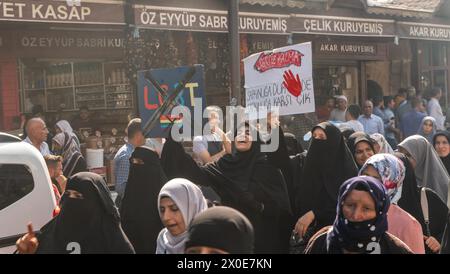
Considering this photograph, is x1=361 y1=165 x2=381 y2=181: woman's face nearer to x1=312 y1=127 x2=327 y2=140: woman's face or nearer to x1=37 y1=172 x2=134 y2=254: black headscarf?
x1=312 y1=127 x2=327 y2=140: woman's face

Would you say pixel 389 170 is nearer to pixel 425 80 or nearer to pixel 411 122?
pixel 411 122

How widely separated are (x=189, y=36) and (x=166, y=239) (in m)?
7.83

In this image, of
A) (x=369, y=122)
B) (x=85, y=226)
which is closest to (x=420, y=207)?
(x=85, y=226)

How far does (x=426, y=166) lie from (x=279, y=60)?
1529mm

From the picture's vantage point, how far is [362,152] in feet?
17.6

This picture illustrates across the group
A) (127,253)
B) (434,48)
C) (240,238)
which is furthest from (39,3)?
(434,48)

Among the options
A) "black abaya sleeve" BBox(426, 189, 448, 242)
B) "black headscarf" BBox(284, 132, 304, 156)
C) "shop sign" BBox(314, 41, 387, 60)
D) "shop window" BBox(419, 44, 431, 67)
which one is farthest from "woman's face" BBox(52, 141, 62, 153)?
"shop window" BBox(419, 44, 431, 67)

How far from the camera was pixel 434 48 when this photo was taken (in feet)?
56.9

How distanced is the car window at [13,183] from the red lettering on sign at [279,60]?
2.51 metres

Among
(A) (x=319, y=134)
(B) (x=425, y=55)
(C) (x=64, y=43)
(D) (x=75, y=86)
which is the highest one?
(B) (x=425, y=55)

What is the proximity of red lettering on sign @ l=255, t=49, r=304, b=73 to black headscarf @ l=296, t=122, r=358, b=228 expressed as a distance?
3.63 feet

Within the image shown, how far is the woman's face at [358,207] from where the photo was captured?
10.1ft

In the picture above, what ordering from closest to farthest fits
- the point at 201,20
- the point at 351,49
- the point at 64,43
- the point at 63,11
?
the point at 63,11 → the point at 201,20 → the point at 64,43 → the point at 351,49
